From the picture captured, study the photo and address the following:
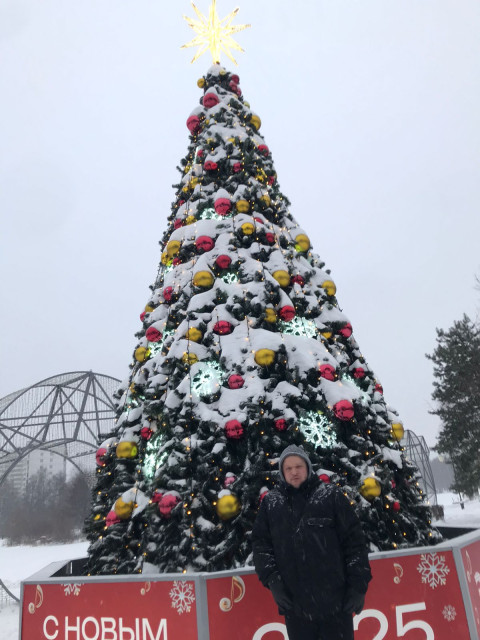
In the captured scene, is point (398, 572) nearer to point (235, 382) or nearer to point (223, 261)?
point (235, 382)

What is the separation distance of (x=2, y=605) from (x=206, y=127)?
11.2m

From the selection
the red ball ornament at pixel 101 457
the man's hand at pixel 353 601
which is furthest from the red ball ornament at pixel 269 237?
the man's hand at pixel 353 601

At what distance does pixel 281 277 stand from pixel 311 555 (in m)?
3.21

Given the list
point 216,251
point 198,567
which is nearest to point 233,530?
point 198,567

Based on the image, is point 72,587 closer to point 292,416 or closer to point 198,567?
point 198,567

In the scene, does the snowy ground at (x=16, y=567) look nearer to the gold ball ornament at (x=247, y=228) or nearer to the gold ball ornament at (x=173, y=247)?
the gold ball ornament at (x=173, y=247)

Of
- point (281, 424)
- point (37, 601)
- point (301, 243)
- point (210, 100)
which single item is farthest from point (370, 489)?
point (210, 100)

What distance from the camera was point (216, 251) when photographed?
Answer: 523 centimetres

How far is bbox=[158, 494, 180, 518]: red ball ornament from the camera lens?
3777mm

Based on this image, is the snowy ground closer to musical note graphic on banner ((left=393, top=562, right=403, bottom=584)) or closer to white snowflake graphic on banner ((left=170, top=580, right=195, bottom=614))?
white snowflake graphic on banner ((left=170, top=580, right=195, bottom=614))

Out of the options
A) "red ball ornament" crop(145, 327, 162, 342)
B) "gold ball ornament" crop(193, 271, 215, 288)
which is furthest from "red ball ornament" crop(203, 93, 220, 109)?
"red ball ornament" crop(145, 327, 162, 342)

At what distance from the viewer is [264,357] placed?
4.28 metres

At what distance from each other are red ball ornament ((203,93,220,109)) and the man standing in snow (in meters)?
6.00

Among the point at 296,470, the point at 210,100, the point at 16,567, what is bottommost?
the point at 16,567
